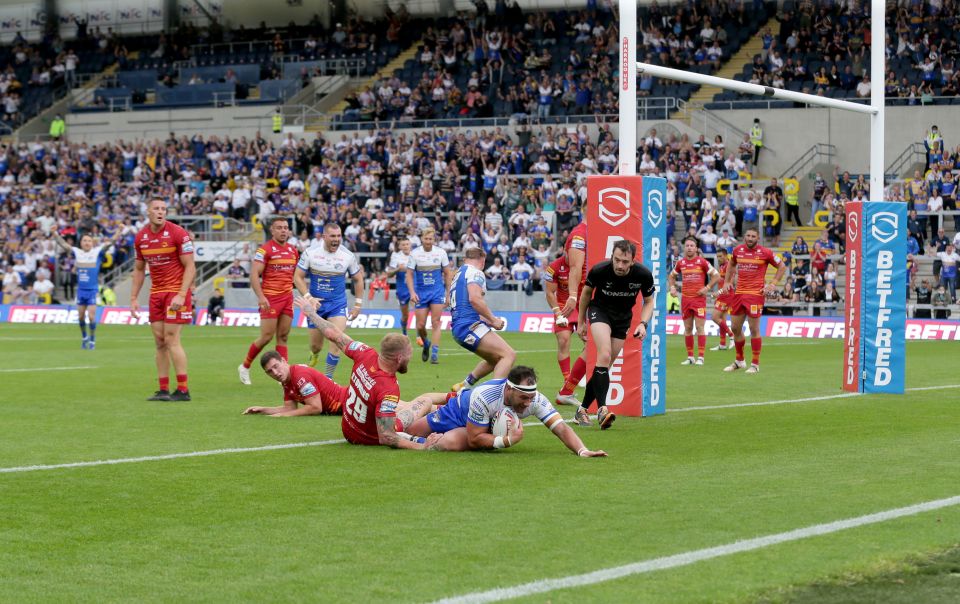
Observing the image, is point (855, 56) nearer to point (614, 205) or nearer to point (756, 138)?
point (756, 138)

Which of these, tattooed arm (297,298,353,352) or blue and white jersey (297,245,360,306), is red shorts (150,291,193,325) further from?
tattooed arm (297,298,353,352)

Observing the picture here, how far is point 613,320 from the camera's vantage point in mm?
13516

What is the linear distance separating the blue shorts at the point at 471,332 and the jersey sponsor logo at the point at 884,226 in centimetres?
587

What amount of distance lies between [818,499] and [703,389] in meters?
9.33

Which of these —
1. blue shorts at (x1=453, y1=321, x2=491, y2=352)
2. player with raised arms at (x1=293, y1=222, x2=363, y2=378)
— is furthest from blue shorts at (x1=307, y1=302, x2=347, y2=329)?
blue shorts at (x1=453, y1=321, x2=491, y2=352)

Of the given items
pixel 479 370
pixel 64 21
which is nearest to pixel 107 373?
pixel 479 370

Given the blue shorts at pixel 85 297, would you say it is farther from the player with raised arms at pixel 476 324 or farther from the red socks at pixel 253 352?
the player with raised arms at pixel 476 324

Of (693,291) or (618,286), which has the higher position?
(618,286)

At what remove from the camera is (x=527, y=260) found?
39.0 metres

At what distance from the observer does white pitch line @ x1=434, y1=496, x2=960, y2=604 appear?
20.0ft

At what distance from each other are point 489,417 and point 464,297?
3.79 m

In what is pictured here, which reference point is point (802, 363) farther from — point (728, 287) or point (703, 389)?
point (703, 389)

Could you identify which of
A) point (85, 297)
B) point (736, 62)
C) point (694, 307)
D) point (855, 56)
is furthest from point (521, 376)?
point (736, 62)

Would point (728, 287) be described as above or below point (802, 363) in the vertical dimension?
above
